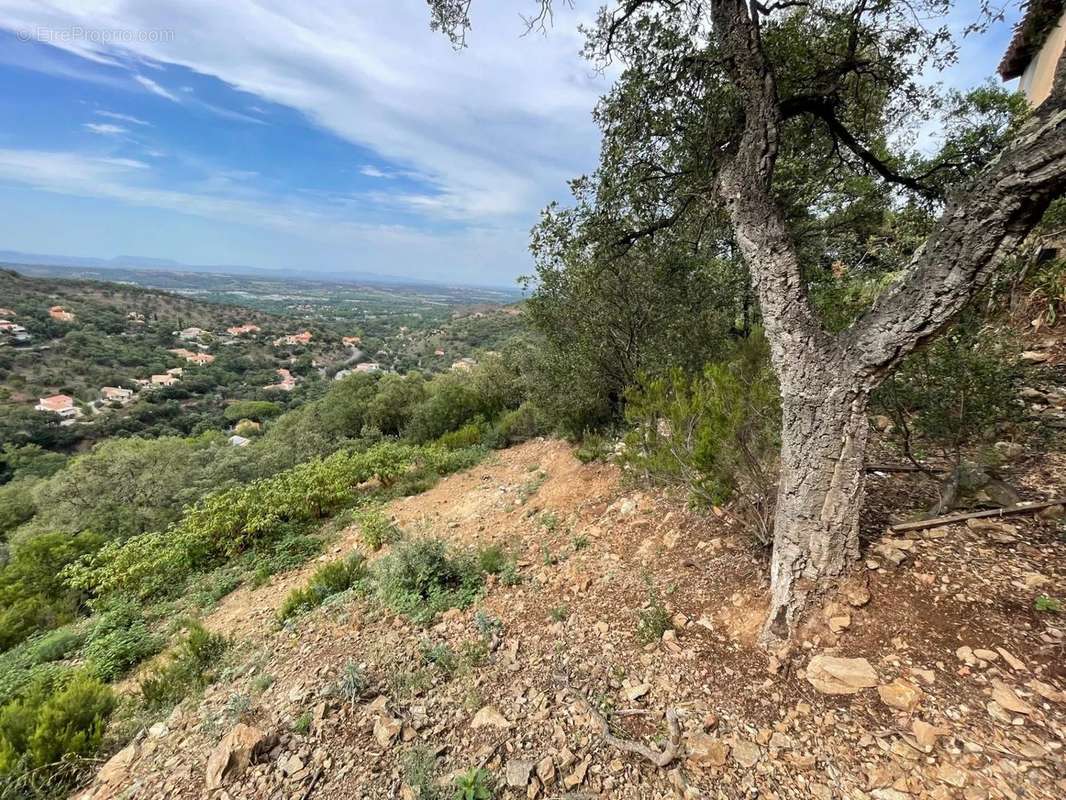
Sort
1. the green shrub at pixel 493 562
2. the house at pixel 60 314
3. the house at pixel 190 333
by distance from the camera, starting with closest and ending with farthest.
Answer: the green shrub at pixel 493 562, the house at pixel 60 314, the house at pixel 190 333

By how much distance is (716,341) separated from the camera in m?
6.11

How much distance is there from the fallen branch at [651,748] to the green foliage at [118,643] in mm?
5267

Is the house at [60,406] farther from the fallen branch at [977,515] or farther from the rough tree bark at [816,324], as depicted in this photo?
the fallen branch at [977,515]

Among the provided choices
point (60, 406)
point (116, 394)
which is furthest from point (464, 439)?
point (116, 394)

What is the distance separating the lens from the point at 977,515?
3.02 meters

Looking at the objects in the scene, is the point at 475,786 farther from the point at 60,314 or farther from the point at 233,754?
the point at 60,314

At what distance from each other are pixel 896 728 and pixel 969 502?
2.06 meters

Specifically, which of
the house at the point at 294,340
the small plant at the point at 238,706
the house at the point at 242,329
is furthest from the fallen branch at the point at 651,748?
the house at the point at 242,329

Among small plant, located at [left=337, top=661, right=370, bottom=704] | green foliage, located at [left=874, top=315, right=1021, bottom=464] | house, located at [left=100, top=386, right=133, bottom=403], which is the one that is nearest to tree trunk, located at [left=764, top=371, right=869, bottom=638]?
green foliage, located at [left=874, top=315, right=1021, bottom=464]

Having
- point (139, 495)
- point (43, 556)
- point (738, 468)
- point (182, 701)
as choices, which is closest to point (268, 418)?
point (139, 495)

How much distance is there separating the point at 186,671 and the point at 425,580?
2.20m

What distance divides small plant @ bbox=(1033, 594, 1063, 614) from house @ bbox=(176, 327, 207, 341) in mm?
72060

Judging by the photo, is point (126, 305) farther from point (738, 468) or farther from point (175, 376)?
point (738, 468)

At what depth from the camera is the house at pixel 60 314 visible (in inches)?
1873
